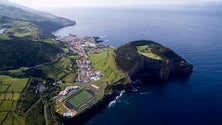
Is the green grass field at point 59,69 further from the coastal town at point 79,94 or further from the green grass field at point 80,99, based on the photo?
the green grass field at point 80,99

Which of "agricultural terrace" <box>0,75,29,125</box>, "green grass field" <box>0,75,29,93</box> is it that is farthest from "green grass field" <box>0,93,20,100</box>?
"green grass field" <box>0,75,29,93</box>

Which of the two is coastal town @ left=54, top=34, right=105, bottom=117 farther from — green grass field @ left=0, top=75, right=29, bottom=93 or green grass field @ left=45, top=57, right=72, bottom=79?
green grass field @ left=0, top=75, right=29, bottom=93

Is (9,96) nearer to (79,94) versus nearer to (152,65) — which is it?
(79,94)

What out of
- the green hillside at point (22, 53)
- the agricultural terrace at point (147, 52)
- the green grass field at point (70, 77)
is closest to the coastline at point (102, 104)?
the green grass field at point (70, 77)

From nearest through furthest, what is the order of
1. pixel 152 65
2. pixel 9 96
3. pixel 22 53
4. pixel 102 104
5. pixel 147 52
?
1. pixel 9 96
2. pixel 102 104
3. pixel 152 65
4. pixel 147 52
5. pixel 22 53

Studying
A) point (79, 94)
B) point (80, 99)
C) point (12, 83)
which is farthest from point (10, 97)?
point (80, 99)

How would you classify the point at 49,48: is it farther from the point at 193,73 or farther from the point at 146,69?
the point at 193,73

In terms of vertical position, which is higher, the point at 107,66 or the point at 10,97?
the point at 107,66
